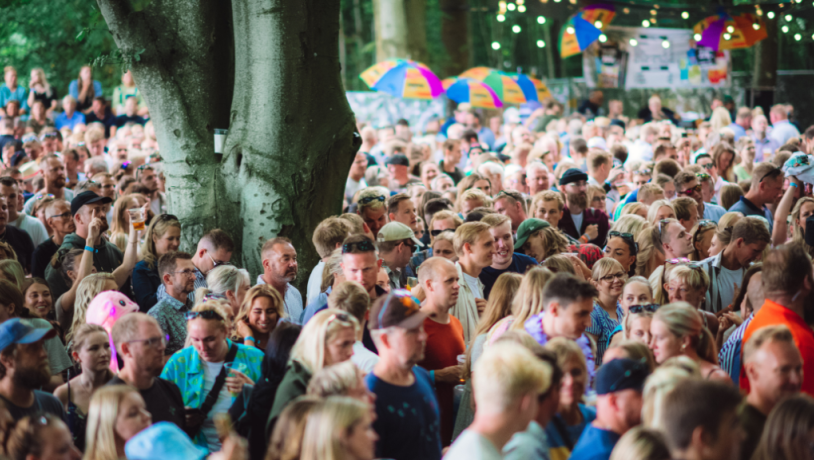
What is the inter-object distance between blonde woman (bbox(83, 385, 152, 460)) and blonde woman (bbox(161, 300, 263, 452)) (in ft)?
2.95

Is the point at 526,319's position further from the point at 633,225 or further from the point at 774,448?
the point at 633,225

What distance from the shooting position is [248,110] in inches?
281

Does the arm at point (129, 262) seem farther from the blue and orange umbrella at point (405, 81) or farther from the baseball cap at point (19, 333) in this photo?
the blue and orange umbrella at point (405, 81)

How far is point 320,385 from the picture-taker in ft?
11.9

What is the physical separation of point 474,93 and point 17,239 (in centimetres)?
1016

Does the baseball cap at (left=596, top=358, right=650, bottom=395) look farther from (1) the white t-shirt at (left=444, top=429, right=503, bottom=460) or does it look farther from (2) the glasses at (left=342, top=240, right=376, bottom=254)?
(2) the glasses at (left=342, top=240, right=376, bottom=254)

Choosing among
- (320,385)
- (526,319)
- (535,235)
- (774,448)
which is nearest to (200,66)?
(535,235)

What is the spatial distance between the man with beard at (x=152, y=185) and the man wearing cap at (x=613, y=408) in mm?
6910

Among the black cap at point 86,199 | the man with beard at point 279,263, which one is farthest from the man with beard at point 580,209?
the black cap at point 86,199

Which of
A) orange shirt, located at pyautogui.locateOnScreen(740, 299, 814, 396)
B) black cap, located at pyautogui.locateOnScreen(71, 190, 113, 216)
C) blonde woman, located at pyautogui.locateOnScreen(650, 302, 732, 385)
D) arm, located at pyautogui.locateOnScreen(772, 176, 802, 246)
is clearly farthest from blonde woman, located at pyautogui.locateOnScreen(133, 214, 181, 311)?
arm, located at pyautogui.locateOnScreen(772, 176, 802, 246)

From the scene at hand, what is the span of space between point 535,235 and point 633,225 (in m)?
1.07

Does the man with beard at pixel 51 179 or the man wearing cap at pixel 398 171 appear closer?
the man with beard at pixel 51 179

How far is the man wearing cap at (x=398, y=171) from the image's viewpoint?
11.2 metres

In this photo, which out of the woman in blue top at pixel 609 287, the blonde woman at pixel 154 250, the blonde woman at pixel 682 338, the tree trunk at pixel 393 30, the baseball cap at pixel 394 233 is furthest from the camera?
the tree trunk at pixel 393 30
